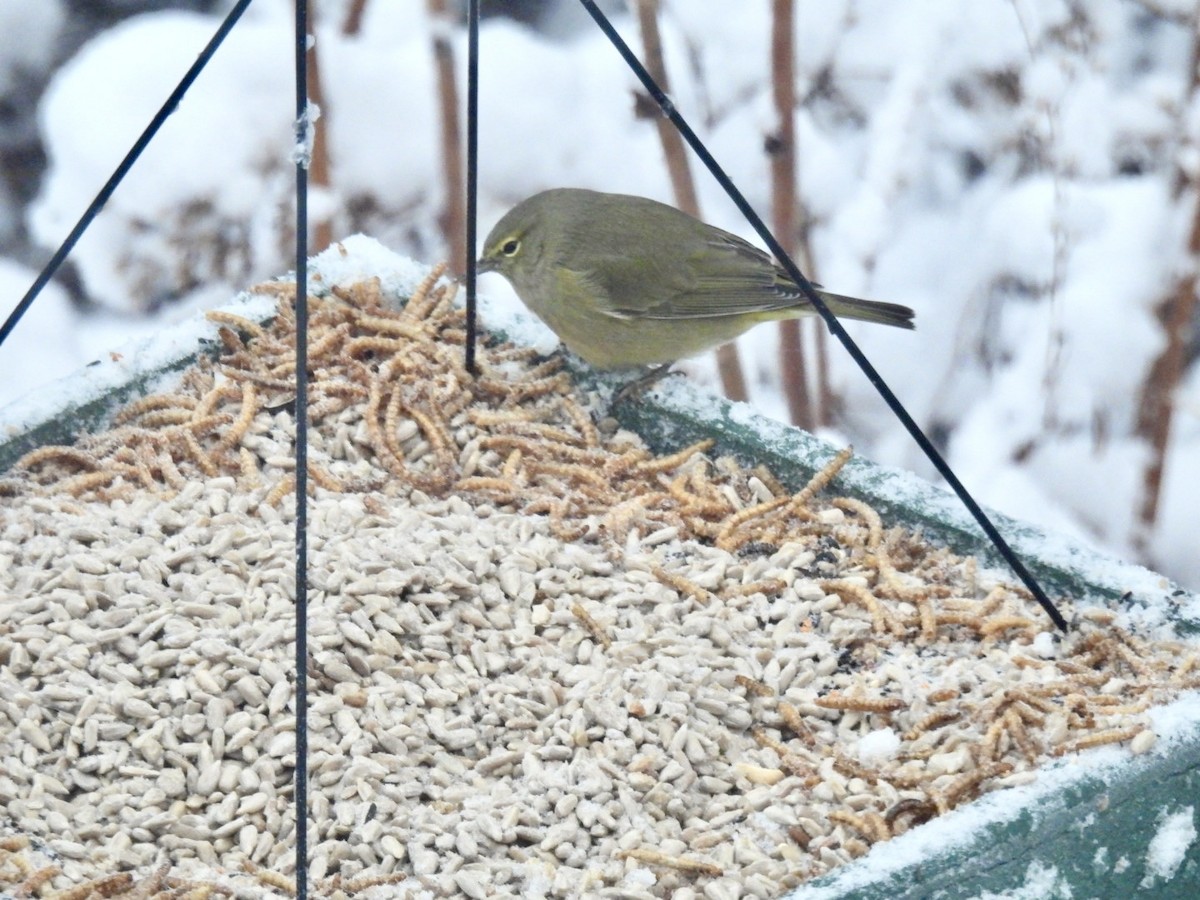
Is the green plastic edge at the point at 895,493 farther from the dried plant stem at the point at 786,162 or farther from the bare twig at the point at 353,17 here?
the bare twig at the point at 353,17

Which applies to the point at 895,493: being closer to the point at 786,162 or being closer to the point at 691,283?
the point at 786,162

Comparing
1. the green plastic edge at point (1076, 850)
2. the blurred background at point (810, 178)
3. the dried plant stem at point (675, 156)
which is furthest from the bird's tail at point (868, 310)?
the green plastic edge at point (1076, 850)

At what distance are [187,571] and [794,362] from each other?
1496mm

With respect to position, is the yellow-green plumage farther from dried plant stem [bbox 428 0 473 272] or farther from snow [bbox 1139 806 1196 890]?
snow [bbox 1139 806 1196 890]

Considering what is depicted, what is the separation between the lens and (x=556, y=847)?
2506mm

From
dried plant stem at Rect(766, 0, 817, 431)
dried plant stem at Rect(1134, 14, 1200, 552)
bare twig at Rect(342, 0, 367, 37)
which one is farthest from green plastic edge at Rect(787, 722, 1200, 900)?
bare twig at Rect(342, 0, 367, 37)

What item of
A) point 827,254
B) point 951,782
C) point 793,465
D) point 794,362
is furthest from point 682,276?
point 951,782

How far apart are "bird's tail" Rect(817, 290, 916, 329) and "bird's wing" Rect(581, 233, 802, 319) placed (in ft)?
0.29

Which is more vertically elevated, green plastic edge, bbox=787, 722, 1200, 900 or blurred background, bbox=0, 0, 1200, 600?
blurred background, bbox=0, 0, 1200, 600

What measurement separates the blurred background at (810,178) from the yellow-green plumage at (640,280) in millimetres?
88

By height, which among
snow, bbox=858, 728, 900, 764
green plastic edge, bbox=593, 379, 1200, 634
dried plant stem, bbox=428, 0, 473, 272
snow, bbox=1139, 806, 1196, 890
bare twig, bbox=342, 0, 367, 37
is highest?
bare twig, bbox=342, 0, 367, 37

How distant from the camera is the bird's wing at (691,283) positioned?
394 centimetres

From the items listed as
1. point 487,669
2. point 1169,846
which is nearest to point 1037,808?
point 1169,846

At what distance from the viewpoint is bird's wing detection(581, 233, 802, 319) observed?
3939mm
